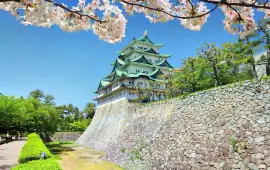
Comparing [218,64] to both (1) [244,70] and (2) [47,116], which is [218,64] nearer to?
(1) [244,70]

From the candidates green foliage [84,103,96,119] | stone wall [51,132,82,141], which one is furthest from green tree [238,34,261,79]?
green foliage [84,103,96,119]

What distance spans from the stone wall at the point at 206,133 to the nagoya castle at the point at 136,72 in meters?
10.3

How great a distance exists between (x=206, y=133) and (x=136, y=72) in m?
22.4

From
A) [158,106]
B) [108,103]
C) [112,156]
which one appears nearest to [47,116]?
[108,103]

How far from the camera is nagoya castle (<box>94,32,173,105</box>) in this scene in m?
30.2

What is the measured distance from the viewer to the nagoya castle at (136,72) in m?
30.2

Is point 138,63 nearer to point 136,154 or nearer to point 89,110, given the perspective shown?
point 136,154

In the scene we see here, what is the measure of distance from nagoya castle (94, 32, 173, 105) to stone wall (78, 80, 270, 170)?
33.9 ft

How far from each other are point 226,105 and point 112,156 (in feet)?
37.5

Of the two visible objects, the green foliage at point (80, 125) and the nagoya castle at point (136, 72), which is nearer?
the nagoya castle at point (136, 72)

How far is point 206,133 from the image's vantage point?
38.8 feet

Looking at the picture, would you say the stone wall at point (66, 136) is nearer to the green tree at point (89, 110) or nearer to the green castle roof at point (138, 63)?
the green tree at point (89, 110)

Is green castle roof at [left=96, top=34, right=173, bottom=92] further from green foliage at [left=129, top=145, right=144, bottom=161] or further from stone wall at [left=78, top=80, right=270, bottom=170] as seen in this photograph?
green foliage at [left=129, top=145, right=144, bottom=161]

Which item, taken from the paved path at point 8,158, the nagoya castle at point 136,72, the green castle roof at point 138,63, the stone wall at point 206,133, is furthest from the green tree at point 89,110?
the stone wall at point 206,133
